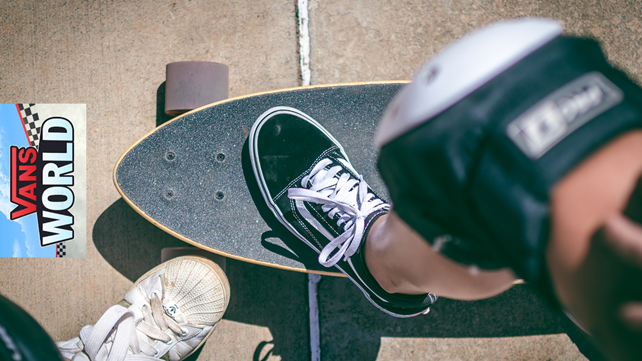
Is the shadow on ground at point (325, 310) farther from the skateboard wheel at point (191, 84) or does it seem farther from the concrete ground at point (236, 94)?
the skateboard wheel at point (191, 84)

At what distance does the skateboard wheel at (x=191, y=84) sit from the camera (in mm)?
1146

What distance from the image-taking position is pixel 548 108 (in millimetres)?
391

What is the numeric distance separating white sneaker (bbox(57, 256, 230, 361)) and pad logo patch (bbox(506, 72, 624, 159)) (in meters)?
1.03

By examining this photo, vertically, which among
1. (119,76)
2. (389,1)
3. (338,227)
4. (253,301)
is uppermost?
(389,1)

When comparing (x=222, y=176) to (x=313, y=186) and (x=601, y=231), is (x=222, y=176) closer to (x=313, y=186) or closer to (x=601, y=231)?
(x=313, y=186)

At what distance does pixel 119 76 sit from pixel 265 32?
0.58 meters

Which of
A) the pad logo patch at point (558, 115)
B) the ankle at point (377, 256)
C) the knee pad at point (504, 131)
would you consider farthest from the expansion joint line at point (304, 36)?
the pad logo patch at point (558, 115)

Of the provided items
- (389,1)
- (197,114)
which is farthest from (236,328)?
(389,1)

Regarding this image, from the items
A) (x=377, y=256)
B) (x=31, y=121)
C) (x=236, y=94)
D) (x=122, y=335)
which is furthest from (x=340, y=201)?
(x=31, y=121)

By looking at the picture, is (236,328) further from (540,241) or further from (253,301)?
(540,241)

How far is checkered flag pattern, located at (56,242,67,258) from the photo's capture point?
126 centimetres

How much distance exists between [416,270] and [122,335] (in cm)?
95

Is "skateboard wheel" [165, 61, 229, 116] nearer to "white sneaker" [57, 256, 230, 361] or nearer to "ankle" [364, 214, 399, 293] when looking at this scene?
"white sneaker" [57, 256, 230, 361]

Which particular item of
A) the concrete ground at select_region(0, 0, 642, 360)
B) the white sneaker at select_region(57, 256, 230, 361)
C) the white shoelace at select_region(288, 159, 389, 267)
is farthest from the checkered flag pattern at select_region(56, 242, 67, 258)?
the white shoelace at select_region(288, 159, 389, 267)
